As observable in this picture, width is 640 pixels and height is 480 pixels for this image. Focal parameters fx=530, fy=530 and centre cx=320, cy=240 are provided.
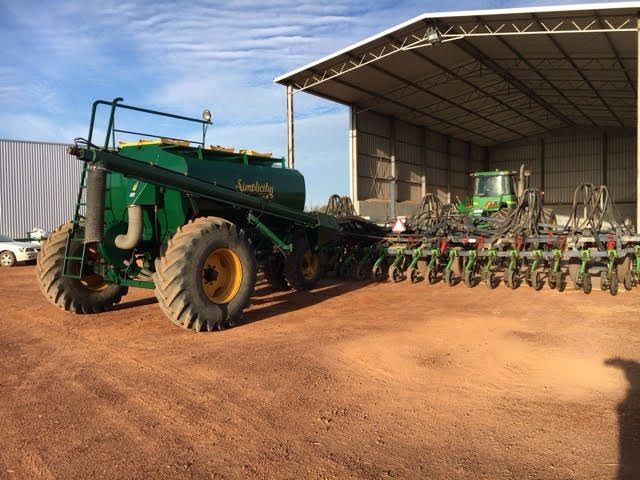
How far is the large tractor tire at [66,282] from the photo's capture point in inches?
281

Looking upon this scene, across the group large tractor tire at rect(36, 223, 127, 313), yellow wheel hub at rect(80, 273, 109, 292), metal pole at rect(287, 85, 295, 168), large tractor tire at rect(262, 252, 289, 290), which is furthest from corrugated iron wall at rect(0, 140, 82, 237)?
large tractor tire at rect(36, 223, 127, 313)

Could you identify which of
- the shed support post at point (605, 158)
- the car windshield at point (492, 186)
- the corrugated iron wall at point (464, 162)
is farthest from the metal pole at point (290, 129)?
the shed support post at point (605, 158)

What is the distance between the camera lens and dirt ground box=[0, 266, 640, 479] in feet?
10.4

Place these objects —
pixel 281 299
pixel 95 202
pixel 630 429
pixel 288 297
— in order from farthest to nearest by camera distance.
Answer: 1. pixel 288 297
2. pixel 281 299
3. pixel 95 202
4. pixel 630 429

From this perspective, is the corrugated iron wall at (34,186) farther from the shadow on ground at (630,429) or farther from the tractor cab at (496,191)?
the shadow on ground at (630,429)

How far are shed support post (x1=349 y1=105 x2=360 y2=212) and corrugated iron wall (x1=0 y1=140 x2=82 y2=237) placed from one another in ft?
39.9

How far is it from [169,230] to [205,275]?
1.06 m

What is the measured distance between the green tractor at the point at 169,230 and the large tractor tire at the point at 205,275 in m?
0.01

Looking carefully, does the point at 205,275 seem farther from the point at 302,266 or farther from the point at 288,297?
the point at 302,266

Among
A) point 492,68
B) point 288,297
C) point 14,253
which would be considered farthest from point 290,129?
point 288,297

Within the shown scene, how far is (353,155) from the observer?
24.0 m

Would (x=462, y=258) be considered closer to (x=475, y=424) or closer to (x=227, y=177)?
(x=227, y=177)

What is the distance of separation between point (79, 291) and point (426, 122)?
24527 mm

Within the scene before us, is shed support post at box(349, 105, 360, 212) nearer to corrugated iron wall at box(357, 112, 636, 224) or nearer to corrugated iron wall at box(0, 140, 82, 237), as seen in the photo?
corrugated iron wall at box(357, 112, 636, 224)
